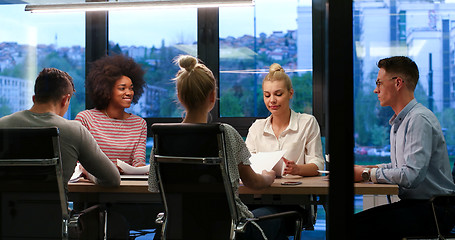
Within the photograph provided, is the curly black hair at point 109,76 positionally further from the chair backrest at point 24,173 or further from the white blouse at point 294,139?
the chair backrest at point 24,173

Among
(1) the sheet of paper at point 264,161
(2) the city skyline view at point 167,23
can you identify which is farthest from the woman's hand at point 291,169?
(2) the city skyline view at point 167,23

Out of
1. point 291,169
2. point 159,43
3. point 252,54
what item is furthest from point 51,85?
point 252,54

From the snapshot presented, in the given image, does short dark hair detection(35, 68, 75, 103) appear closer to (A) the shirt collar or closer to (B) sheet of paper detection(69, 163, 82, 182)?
(B) sheet of paper detection(69, 163, 82, 182)

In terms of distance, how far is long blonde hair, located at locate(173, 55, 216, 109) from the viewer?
224 centimetres

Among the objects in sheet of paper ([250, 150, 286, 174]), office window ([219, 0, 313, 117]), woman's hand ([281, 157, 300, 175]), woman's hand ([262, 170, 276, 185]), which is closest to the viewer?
woman's hand ([262, 170, 276, 185])

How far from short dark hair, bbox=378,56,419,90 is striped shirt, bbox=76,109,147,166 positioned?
162cm

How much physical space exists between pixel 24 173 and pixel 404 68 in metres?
1.77

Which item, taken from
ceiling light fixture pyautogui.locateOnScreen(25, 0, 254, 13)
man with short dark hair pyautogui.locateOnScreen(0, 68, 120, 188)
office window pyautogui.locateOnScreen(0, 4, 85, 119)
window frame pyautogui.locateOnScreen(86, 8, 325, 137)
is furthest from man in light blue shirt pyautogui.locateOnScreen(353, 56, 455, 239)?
window frame pyautogui.locateOnScreen(86, 8, 325, 137)

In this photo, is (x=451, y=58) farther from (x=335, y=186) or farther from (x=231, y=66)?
(x=231, y=66)

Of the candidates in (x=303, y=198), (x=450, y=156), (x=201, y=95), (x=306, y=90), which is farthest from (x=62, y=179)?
(x=306, y=90)

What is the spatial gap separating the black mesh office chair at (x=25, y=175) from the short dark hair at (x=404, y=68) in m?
1.46

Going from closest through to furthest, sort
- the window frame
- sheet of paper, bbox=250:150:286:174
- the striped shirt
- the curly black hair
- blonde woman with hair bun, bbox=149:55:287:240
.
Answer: blonde woman with hair bun, bbox=149:55:287:240, sheet of paper, bbox=250:150:286:174, the striped shirt, the curly black hair, the window frame

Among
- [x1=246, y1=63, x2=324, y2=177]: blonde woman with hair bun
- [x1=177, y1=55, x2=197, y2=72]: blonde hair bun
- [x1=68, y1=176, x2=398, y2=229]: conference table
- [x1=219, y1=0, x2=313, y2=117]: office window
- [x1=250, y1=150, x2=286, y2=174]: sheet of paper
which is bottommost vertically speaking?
[x1=68, y1=176, x2=398, y2=229]: conference table

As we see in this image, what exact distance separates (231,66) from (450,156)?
2.41 meters
